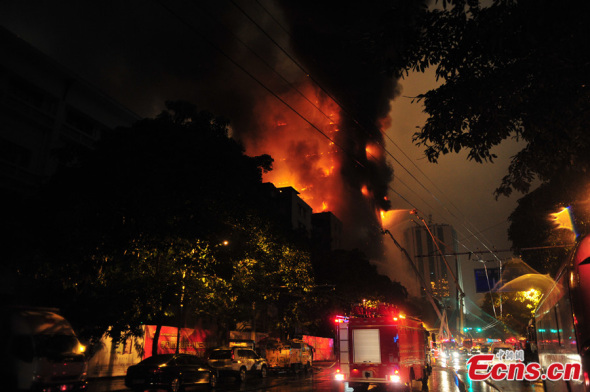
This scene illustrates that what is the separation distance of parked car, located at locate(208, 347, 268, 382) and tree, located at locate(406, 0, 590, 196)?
16.6m

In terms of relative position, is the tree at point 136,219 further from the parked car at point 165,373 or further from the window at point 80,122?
the window at point 80,122

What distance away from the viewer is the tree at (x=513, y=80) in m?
6.91

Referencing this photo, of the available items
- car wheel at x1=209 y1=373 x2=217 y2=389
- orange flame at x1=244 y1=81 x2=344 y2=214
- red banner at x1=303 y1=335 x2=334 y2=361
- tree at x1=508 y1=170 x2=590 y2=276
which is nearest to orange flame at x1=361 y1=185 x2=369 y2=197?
orange flame at x1=244 y1=81 x2=344 y2=214

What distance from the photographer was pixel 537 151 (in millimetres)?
8836

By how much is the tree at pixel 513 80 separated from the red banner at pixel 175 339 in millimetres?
21299

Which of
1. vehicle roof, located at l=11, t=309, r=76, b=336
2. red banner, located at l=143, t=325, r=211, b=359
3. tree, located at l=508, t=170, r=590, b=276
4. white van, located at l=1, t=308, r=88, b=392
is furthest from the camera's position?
red banner, located at l=143, t=325, r=211, b=359

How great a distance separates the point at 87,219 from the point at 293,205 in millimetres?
46597

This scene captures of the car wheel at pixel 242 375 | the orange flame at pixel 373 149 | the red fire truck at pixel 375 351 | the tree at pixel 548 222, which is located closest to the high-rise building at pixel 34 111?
the car wheel at pixel 242 375

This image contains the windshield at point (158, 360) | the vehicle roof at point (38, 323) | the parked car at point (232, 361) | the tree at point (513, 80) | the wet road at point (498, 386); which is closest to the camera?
the tree at point (513, 80)

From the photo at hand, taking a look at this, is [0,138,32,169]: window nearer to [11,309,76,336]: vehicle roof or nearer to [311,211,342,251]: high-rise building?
[11,309,76,336]: vehicle roof

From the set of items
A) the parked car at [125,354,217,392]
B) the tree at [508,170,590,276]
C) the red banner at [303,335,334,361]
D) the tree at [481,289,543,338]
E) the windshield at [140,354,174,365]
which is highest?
the tree at [508,170,590,276]

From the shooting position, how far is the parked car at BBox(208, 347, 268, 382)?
21375 mm

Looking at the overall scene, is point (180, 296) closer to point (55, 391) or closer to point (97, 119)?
point (55, 391)

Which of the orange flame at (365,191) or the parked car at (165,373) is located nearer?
the parked car at (165,373)
